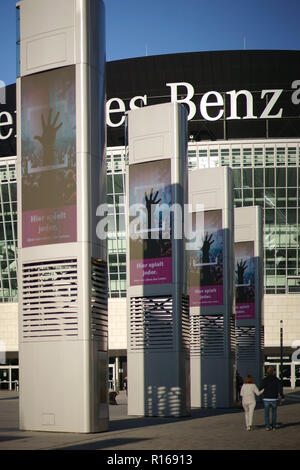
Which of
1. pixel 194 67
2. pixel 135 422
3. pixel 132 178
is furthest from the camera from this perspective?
pixel 194 67

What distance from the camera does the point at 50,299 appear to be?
2442 centimetres

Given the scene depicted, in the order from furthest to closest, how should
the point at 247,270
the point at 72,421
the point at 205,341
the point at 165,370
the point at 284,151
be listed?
the point at 284,151
the point at 247,270
the point at 205,341
the point at 165,370
the point at 72,421

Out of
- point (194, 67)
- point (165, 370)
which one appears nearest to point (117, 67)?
point (194, 67)

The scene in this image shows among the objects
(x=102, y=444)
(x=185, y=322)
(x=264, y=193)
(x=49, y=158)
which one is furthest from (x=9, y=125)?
(x=102, y=444)

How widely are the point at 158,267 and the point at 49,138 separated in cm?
851

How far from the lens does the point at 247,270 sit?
48.5 metres

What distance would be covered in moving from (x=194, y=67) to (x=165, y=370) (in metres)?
62.9

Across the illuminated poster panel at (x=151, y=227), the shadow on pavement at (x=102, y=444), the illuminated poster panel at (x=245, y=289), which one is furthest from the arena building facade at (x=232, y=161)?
the shadow on pavement at (x=102, y=444)

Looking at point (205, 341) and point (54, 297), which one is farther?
point (205, 341)

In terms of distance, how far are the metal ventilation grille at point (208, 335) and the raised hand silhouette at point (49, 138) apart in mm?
16147

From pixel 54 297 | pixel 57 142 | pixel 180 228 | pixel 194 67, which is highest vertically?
pixel 194 67

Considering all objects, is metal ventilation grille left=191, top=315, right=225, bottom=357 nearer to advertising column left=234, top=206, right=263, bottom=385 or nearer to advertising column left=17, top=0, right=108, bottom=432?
advertising column left=234, top=206, right=263, bottom=385

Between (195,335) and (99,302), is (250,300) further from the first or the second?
(99,302)
